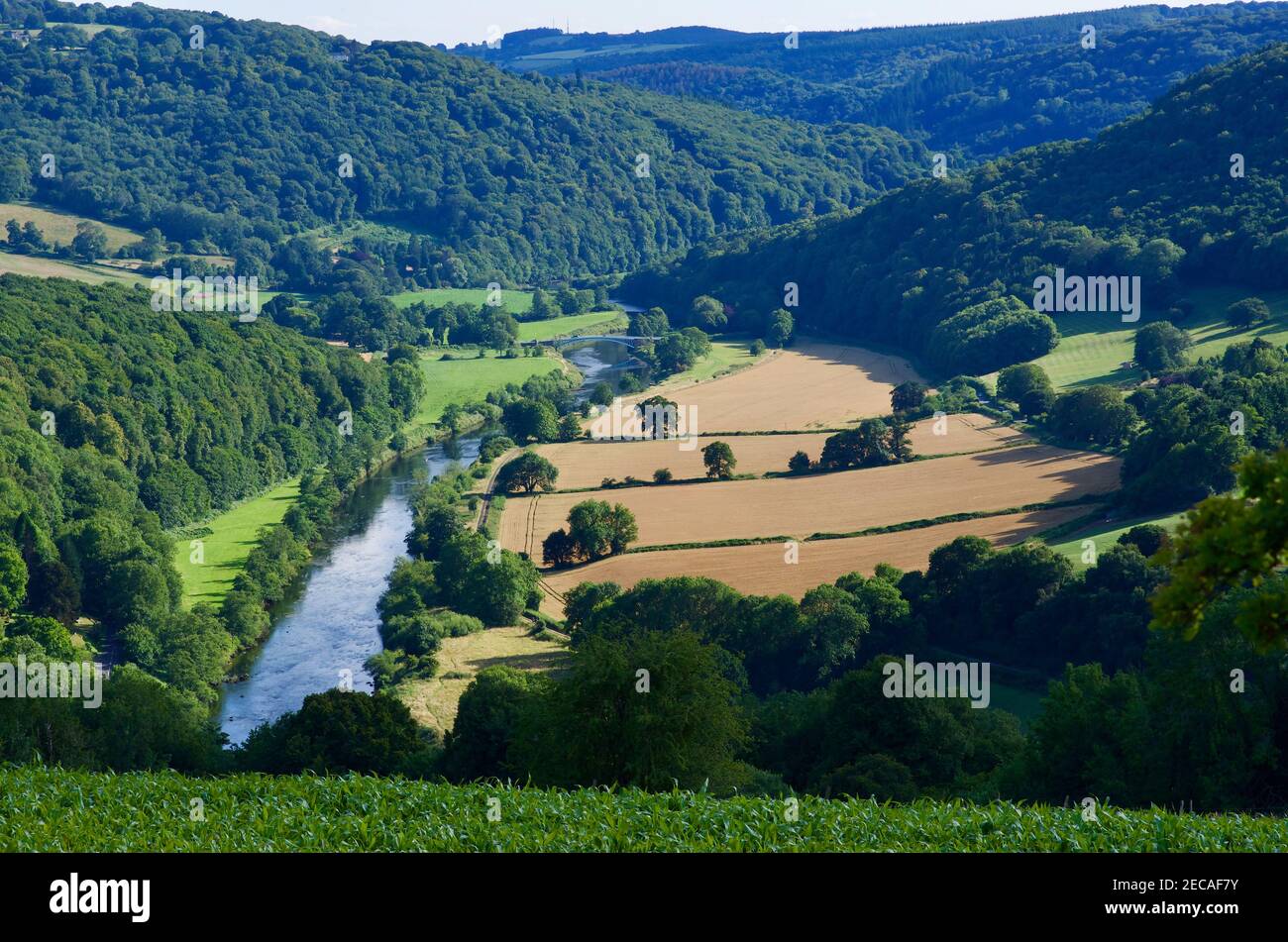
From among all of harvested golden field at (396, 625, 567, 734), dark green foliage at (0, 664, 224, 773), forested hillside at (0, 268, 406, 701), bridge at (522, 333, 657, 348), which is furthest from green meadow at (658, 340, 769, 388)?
dark green foliage at (0, 664, 224, 773)

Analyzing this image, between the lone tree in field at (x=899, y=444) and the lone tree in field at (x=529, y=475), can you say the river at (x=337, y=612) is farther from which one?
the lone tree in field at (x=899, y=444)

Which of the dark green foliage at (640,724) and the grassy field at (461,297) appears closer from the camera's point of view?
the dark green foliage at (640,724)

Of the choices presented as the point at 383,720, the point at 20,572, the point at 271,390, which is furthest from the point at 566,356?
the point at 383,720

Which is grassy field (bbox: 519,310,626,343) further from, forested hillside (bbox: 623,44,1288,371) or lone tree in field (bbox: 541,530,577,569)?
lone tree in field (bbox: 541,530,577,569)

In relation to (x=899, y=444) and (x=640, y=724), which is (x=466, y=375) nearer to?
(x=899, y=444)

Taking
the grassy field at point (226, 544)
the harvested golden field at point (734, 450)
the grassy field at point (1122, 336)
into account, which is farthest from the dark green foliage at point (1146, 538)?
the grassy field at point (1122, 336)

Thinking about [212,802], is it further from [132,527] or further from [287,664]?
[132,527]

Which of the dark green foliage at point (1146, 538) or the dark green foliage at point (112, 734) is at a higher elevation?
the dark green foliage at point (1146, 538)
